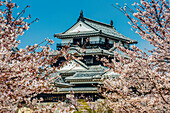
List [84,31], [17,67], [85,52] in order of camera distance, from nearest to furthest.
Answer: [17,67] < [85,52] < [84,31]

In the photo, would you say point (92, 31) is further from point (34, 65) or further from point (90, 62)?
point (34, 65)

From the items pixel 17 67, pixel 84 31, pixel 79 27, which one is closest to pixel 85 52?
pixel 84 31

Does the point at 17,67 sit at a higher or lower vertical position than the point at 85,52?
lower

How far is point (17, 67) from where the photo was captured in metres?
4.30

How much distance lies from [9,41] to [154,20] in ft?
11.8

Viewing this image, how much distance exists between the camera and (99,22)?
34.3m

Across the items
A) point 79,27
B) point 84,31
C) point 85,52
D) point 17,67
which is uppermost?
point 79,27

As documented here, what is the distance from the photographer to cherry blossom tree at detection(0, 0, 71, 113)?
4.12m

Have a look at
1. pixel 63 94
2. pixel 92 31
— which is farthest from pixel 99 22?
pixel 63 94

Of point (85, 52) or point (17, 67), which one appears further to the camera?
point (85, 52)

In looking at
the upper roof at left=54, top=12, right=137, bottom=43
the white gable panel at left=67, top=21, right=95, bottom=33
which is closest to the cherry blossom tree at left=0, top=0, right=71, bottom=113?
the upper roof at left=54, top=12, right=137, bottom=43

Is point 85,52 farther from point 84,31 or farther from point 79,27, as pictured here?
point 79,27

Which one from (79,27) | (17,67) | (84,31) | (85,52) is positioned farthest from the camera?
(79,27)

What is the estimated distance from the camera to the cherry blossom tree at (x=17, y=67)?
4.12m
